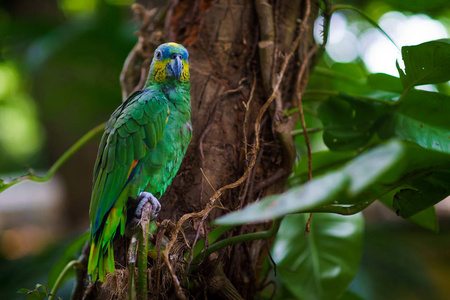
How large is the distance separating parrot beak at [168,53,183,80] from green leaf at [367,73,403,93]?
78 cm

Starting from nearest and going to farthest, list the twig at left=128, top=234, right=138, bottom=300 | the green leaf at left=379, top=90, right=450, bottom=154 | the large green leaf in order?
1. the large green leaf
2. the twig at left=128, top=234, right=138, bottom=300
3. the green leaf at left=379, top=90, right=450, bottom=154

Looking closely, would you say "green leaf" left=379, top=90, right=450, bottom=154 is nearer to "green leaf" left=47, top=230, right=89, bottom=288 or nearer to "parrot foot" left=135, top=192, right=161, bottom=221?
"parrot foot" left=135, top=192, right=161, bottom=221

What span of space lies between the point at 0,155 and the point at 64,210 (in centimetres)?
341

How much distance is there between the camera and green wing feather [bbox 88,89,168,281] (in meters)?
1.03

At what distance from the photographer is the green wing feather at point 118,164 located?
103cm

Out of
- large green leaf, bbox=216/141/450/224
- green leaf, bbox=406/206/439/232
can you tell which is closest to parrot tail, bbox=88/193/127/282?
large green leaf, bbox=216/141/450/224

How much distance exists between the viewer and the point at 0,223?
3.98 m

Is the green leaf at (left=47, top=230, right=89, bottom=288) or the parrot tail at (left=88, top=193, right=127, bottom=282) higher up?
the parrot tail at (left=88, top=193, right=127, bottom=282)

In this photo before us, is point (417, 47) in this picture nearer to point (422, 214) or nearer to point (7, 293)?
point (422, 214)

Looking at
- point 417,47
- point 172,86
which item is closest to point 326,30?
point 417,47

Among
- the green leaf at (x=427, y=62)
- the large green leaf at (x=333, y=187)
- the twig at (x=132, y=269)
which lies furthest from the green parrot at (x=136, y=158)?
the green leaf at (x=427, y=62)

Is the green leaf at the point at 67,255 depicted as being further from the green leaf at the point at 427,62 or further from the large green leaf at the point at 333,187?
the green leaf at the point at 427,62

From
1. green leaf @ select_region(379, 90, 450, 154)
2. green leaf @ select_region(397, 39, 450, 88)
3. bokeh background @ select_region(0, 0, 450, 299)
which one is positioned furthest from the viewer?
bokeh background @ select_region(0, 0, 450, 299)

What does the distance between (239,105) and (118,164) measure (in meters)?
0.45
